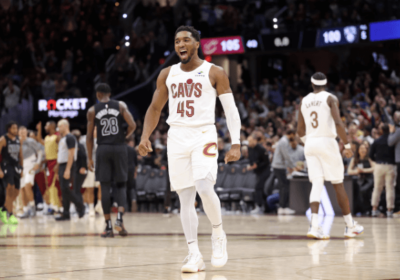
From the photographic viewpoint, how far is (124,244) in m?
8.14

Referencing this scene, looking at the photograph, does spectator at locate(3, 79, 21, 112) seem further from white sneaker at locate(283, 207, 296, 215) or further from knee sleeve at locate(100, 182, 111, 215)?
knee sleeve at locate(100, 182, 111, 215)

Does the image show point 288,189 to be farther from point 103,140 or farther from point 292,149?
point 103,140

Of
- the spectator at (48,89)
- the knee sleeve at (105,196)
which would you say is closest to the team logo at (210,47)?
the spectator at (48,89)

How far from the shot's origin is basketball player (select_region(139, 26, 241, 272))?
5621 millimetres

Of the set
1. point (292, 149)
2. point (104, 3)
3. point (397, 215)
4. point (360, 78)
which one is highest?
point (104, 3)

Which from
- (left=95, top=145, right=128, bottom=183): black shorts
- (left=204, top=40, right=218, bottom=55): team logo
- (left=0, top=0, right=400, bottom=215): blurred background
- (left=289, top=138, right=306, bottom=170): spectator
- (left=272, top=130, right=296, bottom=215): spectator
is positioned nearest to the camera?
(left=95, top=145, right=128, bottom=183): black shorts

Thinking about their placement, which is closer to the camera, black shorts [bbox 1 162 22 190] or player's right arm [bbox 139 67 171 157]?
player's right arm [bbox 139 67 171 157]

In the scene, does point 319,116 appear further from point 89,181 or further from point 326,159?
point 89,181

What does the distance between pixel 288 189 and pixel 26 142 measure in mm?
6556

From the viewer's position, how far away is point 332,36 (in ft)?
72.5

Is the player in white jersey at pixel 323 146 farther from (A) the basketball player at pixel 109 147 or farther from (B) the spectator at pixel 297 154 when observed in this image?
(B) the spectator at pixel 297 154

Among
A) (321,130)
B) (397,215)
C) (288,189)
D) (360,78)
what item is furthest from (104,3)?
(321,130)

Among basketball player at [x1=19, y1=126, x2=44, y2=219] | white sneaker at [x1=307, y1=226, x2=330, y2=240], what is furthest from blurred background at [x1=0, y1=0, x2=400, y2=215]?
white sneaker at [x1=307, y1=226, x2=330, y2=240]

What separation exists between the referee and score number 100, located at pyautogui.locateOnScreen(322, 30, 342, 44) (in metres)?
11.2
